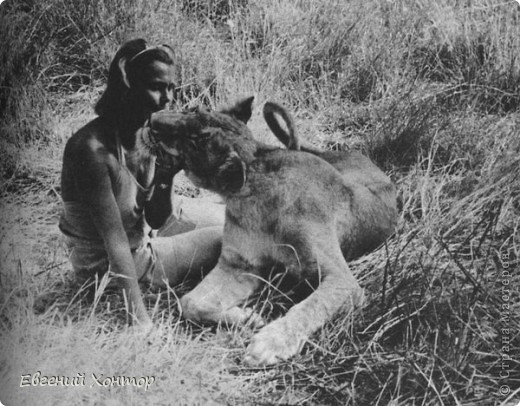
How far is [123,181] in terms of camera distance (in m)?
1.87

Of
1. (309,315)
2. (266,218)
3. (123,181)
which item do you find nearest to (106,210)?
(123,181)

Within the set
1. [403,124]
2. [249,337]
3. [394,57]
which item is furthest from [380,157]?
[249,337]

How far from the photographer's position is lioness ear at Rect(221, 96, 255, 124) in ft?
6.75

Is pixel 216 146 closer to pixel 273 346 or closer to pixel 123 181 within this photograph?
pixel 123 181

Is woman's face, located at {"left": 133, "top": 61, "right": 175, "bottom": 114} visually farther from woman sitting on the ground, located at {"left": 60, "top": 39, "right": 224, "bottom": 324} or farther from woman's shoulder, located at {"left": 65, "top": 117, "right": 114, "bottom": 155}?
woman's shoulder, located at {"left": 65, "top": 117, "right": 114, "bottom": 155}

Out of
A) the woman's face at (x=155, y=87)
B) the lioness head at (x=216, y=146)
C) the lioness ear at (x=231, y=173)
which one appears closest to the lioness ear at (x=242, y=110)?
the lioness head at (x=216, y=146)

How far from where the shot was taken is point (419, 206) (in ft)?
7.17

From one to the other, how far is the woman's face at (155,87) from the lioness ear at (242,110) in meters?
0.21

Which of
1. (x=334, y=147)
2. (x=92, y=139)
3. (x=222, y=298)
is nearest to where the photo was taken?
(x=92, y=139)

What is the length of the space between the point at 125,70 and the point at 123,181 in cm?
26

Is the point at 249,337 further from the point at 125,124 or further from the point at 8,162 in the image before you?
the point at 8,162

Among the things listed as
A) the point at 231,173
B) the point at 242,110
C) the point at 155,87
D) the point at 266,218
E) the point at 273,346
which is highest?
the point at 155,87

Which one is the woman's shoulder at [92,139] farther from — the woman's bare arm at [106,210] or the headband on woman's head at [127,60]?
the headband on woman's head at [127,60]

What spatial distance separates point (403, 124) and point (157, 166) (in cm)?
70
